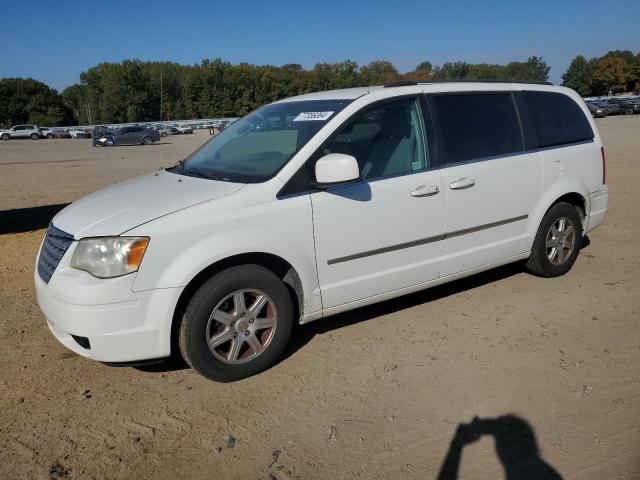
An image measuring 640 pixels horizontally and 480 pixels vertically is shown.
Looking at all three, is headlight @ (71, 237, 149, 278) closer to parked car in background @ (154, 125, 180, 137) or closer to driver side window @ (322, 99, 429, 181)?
driver side window @ (322, 99, 429, 181)

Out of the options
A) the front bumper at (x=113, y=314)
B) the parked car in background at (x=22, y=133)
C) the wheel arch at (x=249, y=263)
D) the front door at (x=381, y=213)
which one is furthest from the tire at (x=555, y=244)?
the parked car in background at (x=22, y=133)

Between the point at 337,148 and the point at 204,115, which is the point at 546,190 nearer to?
the point at 337,148

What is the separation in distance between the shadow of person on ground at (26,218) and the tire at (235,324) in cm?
553

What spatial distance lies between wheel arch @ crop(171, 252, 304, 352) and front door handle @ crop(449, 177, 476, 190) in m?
1.49

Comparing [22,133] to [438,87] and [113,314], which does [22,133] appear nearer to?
[438,87]

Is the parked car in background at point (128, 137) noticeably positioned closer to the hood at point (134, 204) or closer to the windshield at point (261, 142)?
the windshield at point (261, 142)

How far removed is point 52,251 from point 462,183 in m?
3.01

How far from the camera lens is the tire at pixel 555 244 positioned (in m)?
5.19

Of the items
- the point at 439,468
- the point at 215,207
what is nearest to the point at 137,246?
the point at 215,207

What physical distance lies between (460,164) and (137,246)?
2.58 meters

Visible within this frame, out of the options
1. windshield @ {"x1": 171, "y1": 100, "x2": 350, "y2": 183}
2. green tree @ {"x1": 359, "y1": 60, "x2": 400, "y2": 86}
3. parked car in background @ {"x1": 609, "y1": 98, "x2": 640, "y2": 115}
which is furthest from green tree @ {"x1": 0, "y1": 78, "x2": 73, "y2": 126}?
windshield @ {"x1": 171, "y1": 100, "x2": 350, "y2": 183}

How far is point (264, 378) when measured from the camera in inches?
147

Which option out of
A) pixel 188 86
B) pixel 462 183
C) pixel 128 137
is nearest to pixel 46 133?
pixel 128 137

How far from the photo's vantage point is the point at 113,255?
128 inches
